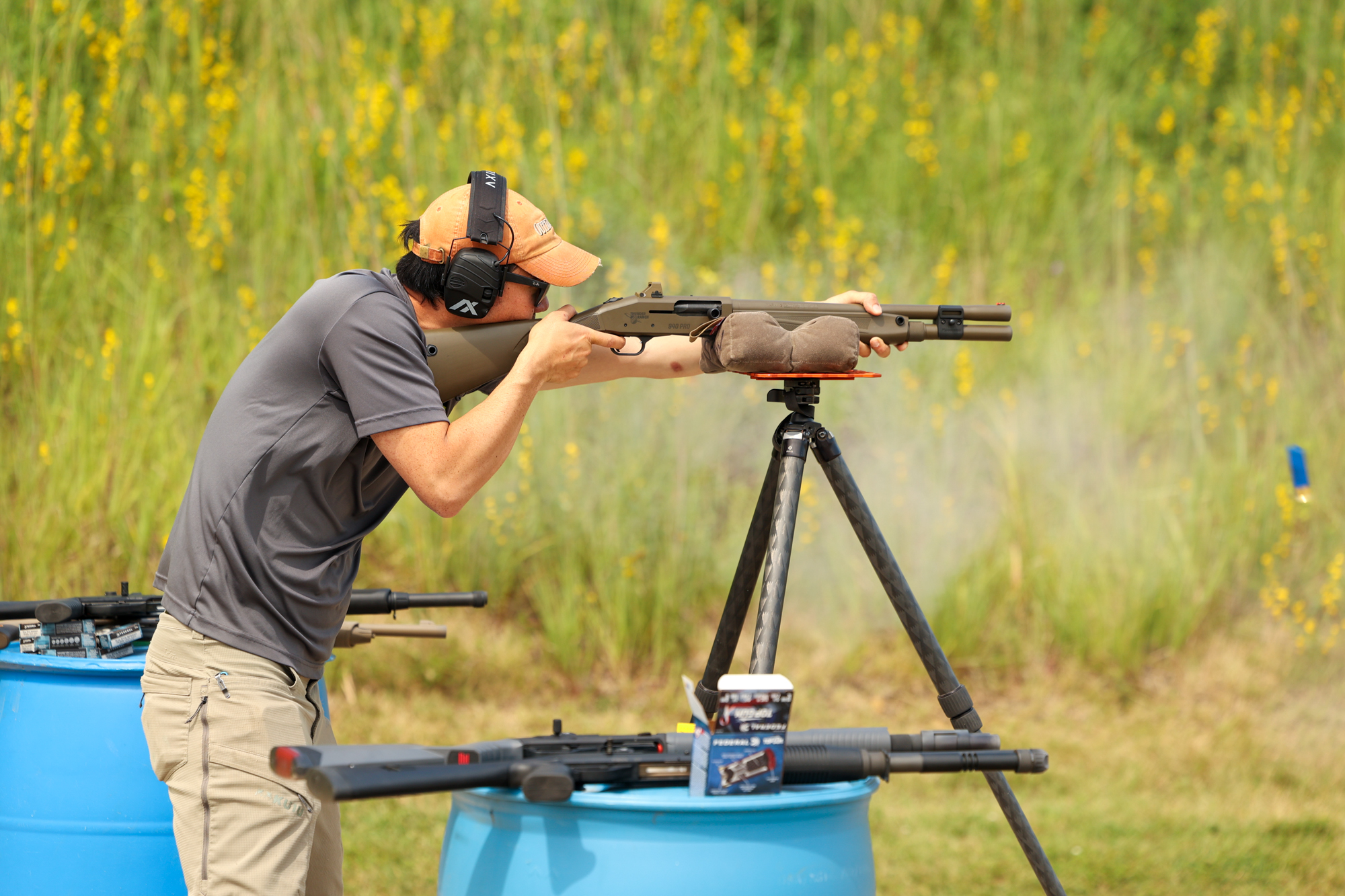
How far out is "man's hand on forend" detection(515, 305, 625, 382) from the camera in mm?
2559

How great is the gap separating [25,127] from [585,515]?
347 centimetres

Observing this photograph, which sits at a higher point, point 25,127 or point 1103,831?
point 25,127

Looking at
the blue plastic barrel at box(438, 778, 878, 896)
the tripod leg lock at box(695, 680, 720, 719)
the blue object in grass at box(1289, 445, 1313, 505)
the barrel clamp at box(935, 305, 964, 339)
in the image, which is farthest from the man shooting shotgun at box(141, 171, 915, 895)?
the blue object in grass at box(1289, 445, 1313, 505)

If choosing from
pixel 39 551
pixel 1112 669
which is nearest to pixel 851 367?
pixel 1112 669

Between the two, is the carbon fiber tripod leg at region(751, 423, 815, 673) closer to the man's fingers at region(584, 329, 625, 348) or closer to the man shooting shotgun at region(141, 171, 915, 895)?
the man's fingers at region(584, 329, 625, 348)

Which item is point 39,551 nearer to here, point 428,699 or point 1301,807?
point 428,699

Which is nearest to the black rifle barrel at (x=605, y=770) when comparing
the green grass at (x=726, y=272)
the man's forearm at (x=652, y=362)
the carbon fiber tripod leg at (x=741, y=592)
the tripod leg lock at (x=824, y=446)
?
the carbon fiber tripod leg at (x=741, y=592)

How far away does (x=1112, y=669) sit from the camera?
234 inches

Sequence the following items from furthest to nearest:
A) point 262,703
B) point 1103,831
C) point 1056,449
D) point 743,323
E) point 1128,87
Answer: point 1128,87, point 1056,449, point 1103,831, point 743,323, point 262,703

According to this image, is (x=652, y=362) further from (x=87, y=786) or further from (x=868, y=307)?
(x=87, y=786)

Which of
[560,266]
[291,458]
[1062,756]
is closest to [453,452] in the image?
[291,458]

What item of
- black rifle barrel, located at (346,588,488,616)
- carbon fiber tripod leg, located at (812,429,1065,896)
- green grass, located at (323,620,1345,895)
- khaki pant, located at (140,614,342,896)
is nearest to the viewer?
khaki pant, located at (140,614,342,896)

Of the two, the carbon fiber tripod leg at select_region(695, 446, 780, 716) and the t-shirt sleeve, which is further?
the carbon fiber tripod leg at select_region(695, 446, 780, 716)

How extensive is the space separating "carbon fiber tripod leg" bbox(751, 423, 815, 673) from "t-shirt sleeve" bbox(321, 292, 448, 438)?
819 mm
